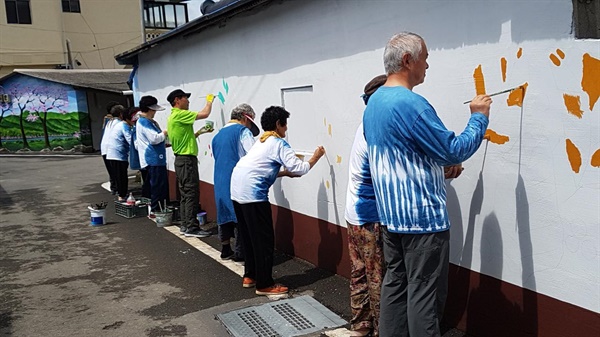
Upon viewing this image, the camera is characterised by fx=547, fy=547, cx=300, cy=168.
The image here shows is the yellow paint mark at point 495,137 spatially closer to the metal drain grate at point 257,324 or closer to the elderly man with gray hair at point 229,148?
the metal drain grate at point 257,324

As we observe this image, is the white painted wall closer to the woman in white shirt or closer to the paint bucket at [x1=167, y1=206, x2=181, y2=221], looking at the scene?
the woman in white shirt

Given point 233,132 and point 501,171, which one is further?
point 233,132

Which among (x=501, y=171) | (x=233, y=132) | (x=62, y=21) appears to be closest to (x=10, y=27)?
(x=62, y=21)

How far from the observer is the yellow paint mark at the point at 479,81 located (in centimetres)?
364

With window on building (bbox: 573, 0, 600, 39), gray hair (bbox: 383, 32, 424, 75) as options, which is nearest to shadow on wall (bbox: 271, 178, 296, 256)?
gray hair (bbox: 383, 32, 424, 75)

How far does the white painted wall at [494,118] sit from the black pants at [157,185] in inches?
142

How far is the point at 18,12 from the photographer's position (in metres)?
29.2

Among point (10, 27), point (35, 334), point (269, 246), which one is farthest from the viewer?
point (10, 27)

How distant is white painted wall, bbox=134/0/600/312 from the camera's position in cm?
308

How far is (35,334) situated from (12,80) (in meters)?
23.3

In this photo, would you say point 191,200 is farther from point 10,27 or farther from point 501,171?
point 10,27

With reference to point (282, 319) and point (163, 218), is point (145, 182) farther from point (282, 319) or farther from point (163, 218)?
point (282, 319)

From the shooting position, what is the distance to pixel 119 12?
1328 inches

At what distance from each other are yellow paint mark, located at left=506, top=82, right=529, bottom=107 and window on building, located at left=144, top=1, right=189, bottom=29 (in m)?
33.1
